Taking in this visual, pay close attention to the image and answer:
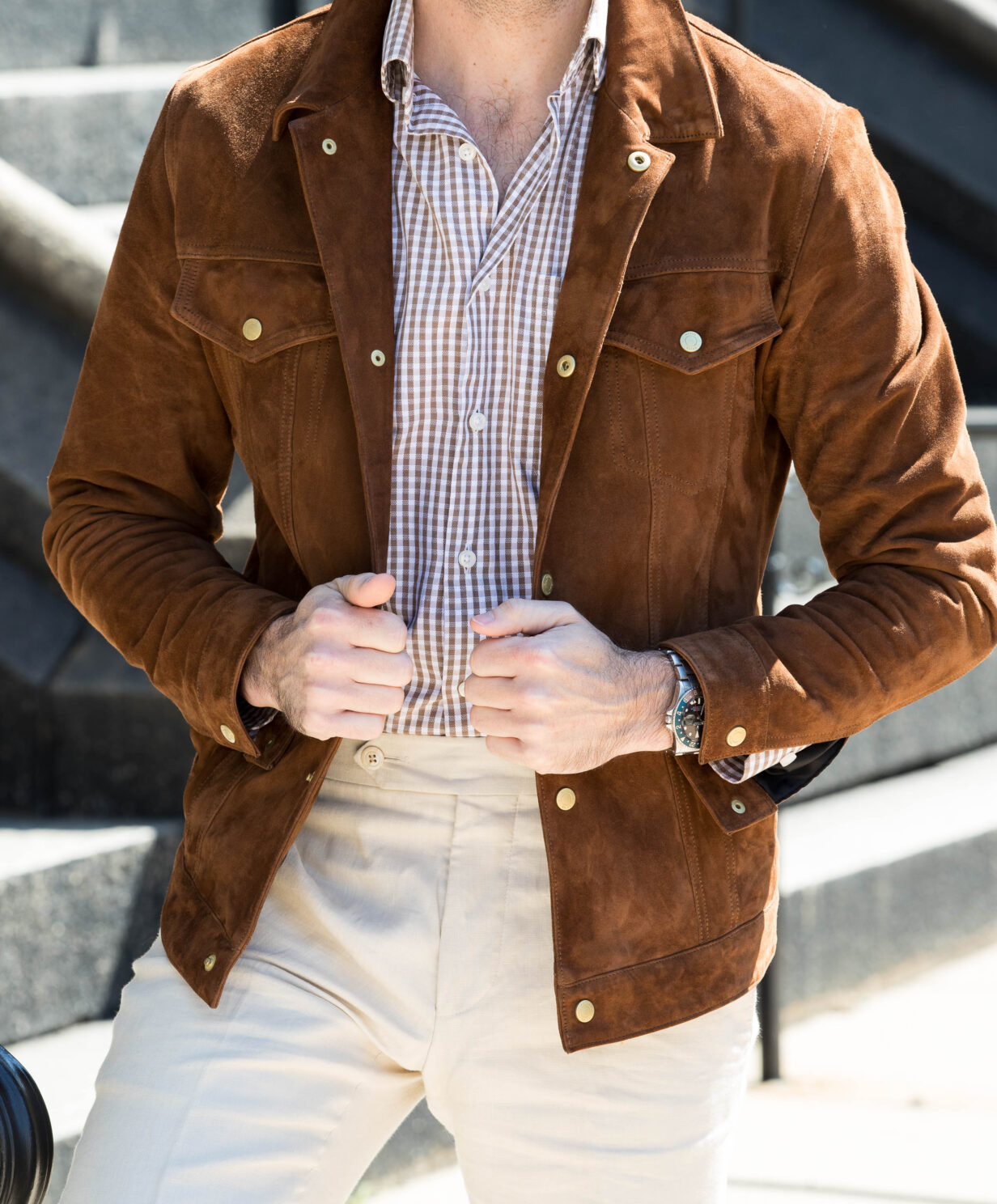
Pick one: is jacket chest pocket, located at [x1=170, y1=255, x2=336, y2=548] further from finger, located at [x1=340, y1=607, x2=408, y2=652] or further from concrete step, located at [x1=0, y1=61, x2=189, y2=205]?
concrete step, located at [x1=0, y1=61, x2=189, y2=205]

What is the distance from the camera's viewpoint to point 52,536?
7.07 ft

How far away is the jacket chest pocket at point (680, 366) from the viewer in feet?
6.18

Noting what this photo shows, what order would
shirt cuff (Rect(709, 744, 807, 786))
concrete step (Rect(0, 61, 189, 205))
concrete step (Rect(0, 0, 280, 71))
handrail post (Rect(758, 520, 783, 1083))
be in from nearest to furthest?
shirt cuff (Rect(709, 744, 807, 786)) → handrail post (Rect(758, 520, 783, 1083)) → concrete step (Rect(0, 61, 189, 205)) → concrete step (Rect(0, 0, 280, 71))

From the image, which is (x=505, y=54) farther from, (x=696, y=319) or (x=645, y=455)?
(x=645, y=455)

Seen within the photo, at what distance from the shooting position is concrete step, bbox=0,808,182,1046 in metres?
3.05

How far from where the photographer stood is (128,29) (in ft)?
16.5

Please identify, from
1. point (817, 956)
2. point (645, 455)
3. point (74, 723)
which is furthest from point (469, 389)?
point (817, 956)

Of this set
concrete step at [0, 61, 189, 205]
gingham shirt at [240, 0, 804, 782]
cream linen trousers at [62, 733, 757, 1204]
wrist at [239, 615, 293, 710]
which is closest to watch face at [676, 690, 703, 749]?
gingham shirt at [240, 0, 804, 782]

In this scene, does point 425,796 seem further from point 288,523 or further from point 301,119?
point 301,119

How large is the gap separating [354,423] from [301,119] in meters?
0.45

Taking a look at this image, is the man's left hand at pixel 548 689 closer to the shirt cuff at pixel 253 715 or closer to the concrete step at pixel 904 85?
the shirt cuff at pixel 253 715

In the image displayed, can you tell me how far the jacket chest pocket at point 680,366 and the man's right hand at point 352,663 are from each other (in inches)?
16.2

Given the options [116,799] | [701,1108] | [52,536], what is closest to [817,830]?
[116,799]

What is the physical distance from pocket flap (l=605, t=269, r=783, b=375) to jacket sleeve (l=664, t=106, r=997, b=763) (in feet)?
0.17
